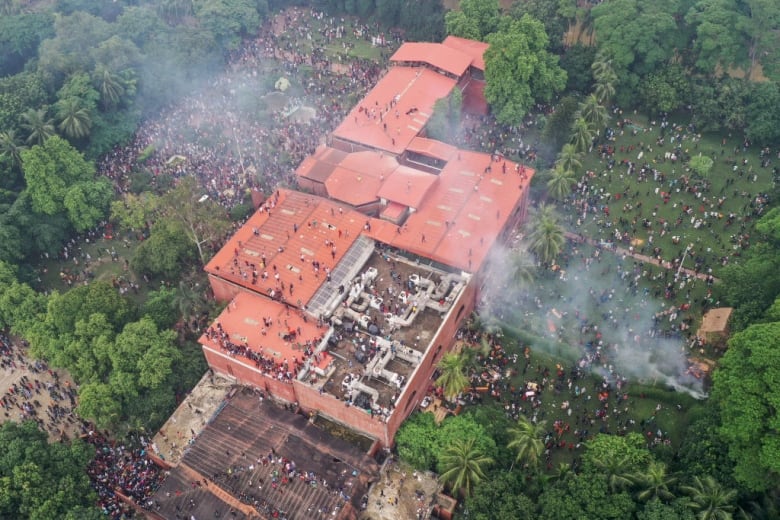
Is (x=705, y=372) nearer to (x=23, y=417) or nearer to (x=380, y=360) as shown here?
(x=380, y=360)

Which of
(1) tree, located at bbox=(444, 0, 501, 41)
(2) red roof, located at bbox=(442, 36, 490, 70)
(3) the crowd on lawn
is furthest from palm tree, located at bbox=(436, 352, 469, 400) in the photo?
(1) tree, located at bbox=(444, 0, 501, 41)

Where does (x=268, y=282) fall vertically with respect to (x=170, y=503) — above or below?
above

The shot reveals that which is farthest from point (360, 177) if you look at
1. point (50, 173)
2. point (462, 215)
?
point (50, 173)

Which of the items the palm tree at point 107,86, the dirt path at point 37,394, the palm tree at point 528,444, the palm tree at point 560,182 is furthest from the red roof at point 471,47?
the dirt path at point 37,394

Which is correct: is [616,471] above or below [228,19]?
below

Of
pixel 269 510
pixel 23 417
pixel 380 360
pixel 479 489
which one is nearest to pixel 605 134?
pixel 380 360

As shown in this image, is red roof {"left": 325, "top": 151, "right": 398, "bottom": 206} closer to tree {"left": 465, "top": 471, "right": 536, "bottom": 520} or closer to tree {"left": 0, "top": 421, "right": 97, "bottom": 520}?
tree {"left": 465, "top": 471, "right": 536, "bottom": 520}

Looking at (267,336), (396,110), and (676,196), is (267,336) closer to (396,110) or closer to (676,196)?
(396,110)
